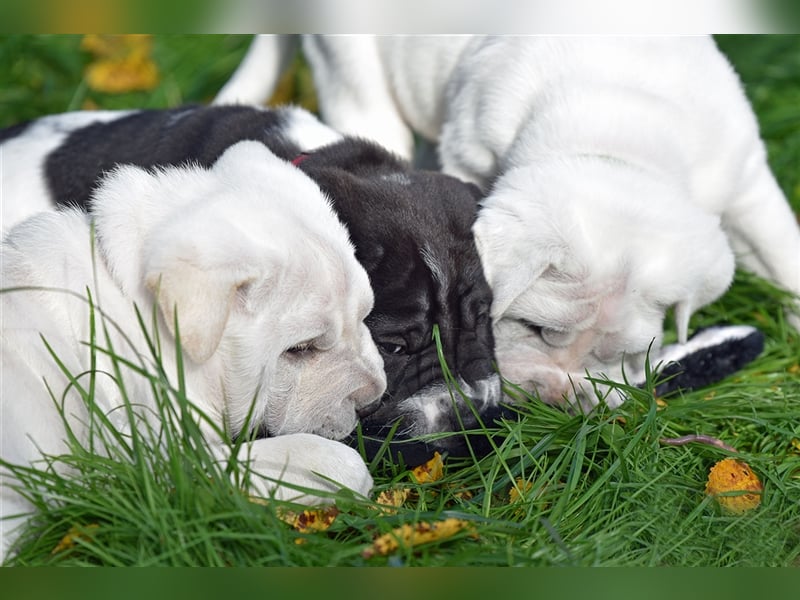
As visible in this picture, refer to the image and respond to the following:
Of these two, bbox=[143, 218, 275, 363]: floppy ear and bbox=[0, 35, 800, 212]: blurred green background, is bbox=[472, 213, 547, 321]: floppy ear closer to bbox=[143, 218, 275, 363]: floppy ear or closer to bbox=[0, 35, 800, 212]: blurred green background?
bbox=[143, 218, 275, 363]: floppy ear

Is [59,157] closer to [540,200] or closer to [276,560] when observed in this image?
[540,200]

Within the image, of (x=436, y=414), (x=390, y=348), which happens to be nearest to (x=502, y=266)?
(x=390, y=348)

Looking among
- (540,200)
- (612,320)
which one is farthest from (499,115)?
(612,320)

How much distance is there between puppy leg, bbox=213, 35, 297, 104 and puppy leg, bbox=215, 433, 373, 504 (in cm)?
342

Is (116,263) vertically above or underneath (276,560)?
above

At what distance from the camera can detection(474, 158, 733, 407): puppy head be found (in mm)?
4211

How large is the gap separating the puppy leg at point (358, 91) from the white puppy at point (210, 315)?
2.42 m

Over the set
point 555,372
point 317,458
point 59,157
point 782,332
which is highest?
point 59,157

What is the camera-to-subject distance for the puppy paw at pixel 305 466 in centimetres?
336

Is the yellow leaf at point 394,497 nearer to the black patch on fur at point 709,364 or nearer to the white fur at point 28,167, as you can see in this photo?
the black patch on fur at point 709,364

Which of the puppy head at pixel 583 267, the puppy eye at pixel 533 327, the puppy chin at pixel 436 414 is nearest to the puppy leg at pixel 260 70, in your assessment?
the puppy head at pixel 583 267

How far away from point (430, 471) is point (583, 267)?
110 centimetres

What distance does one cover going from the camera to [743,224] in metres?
5.47

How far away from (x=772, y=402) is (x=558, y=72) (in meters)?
1.99
